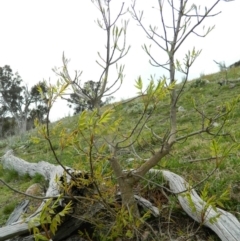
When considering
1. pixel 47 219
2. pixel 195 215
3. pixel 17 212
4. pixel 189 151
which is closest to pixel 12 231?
pixel 47 219

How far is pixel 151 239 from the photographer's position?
3.07 meters

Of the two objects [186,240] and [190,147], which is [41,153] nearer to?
[190,147]

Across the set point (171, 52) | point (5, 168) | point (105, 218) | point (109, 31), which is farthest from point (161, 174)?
point (5, 168)

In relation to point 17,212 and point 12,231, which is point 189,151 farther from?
point 12,231

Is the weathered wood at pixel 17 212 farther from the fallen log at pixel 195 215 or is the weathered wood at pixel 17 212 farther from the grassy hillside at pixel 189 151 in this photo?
the fallen log at pixel 195 215

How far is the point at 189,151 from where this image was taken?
18.2ft

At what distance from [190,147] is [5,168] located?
4261mm

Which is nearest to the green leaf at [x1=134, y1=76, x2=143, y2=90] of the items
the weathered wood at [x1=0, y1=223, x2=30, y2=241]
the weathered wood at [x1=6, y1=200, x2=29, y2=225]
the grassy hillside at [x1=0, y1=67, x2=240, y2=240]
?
the grassy hillside at [x1=0, y1=67, x2=240, y2=240]

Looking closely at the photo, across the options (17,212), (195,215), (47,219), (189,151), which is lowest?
(195,215)

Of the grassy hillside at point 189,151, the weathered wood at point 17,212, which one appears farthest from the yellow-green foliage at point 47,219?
the weathered wood at point 17,212

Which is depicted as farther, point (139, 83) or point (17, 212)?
point (17, 212)

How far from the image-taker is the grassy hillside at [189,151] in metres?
3.57

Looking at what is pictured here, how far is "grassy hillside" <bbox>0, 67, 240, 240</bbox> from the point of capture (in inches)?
140

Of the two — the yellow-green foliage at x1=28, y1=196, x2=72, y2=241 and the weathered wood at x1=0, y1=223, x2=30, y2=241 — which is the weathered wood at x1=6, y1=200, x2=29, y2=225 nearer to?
the weathered wood at x1=0, y1=223, x2=30, y2=241
